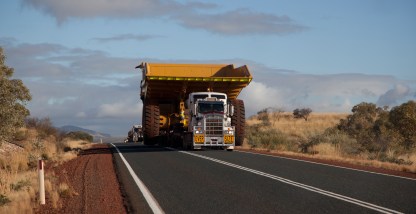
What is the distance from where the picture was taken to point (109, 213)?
10227 millimetres

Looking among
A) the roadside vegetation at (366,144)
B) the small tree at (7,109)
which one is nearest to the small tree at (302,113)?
the roadside vegetation at (366,144)

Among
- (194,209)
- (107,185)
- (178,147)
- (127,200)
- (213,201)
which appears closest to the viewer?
(194,209)

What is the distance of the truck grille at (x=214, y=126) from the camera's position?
29.4 meters

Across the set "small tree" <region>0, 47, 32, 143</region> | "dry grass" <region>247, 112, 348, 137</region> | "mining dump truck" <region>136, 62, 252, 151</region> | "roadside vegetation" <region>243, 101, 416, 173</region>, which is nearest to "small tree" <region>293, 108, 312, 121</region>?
"dry grass" <region>247, 112, 348, 137</region>

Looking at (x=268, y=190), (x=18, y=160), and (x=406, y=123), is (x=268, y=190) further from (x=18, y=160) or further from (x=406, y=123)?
(x=406, y=123)

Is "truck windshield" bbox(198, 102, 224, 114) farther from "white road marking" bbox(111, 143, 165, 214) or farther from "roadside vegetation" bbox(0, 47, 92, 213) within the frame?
"white road marking" bbox(111, 143, 165, 214)

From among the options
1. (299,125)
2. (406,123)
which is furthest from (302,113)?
(406,123)

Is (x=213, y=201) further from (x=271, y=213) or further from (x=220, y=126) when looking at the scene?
(x=220, y=126)

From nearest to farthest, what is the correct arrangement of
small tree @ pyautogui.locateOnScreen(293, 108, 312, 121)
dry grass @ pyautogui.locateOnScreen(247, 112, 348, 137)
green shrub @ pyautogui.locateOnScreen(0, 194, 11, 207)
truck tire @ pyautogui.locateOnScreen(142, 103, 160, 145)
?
green shrub @ pyautogui.locateOnScreen(0, 194, 11, 207) < truck tire @ pyautogui.locateOnScreen(142, 103, 160, 145) < dry grass @ pyautogui.locateOnScreen(247, 112, 348, 137) < small tree @ pyautogui.locateOnScreen(293, 108, 312, 121)

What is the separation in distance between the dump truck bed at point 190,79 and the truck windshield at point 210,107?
1.20 meters

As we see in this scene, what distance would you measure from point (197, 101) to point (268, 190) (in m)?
17.3

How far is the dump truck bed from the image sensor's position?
29.3 meters

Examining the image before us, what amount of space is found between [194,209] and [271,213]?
56.4 inches

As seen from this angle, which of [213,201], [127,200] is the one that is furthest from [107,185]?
[213,201]
